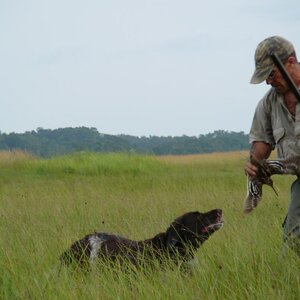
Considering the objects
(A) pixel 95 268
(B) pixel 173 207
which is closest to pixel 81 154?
(B) pixel 173 207

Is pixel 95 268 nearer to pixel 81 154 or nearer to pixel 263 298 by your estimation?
pixel 263 298

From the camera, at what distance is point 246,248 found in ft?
18.5

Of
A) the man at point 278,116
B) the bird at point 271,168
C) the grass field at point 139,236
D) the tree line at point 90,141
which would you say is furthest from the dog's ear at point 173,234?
the tree line at point 90,141

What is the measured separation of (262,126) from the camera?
A: 5430mm

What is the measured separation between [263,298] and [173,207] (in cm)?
612

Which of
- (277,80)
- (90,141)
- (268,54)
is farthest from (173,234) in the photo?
(90,141)

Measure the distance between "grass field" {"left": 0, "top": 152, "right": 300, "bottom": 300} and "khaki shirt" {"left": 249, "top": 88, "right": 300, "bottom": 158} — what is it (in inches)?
29.5

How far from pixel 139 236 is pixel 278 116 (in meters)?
3.14

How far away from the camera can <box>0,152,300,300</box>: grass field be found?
476cm

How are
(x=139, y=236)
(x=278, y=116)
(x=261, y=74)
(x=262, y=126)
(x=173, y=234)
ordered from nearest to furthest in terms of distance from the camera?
1. (x=261, y=74)
2. (x=278, y=116)
3. (x=262, y=126)
4. (x=173, y=234)
5. (x=139, y=236)

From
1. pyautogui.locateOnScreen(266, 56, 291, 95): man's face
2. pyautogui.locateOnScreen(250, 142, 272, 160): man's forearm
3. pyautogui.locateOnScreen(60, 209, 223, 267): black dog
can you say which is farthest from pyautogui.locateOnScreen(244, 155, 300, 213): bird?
pyautogui.locateOnScreen(60, 209, 223, 267): black dog

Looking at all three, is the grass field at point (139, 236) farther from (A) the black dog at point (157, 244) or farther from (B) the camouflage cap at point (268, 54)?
(B) the camouflage cap at point (268, 54)

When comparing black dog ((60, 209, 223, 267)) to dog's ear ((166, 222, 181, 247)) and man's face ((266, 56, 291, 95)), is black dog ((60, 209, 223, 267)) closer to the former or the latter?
dog's ear ((166, 222, 181, 247))

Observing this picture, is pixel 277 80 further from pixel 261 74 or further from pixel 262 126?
pixel 262 126
